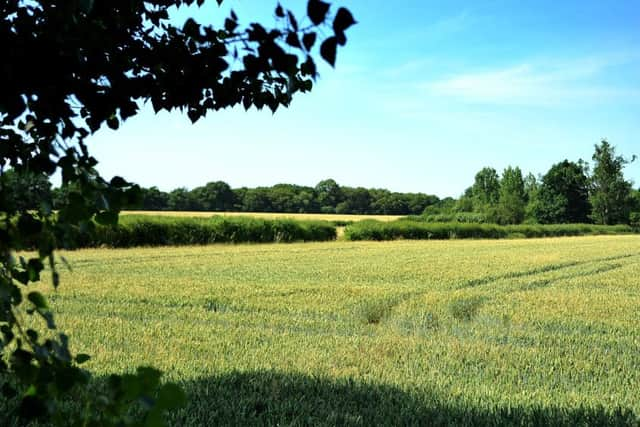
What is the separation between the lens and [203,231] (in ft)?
108

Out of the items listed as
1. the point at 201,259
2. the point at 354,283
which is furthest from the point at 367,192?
the point at 354,283

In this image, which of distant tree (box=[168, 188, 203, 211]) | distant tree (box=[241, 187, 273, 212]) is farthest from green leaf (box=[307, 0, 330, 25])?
distant tree (box=[241, 187, 273, 212])

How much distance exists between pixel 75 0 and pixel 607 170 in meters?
97.8

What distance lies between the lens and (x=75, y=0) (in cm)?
151

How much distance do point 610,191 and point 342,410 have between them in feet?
304

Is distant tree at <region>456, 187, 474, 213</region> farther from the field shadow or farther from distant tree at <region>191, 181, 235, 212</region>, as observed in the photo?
the field shadow

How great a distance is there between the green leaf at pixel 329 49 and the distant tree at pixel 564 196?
99.1 meters

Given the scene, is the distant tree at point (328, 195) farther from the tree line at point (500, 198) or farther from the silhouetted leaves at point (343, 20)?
the silhouetted leaves at point (343, 20)

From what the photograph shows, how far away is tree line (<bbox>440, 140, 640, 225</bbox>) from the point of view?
85.2 m

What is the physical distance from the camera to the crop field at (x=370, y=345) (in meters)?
4.64

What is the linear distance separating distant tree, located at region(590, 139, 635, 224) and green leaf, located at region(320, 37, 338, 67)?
9407 cm

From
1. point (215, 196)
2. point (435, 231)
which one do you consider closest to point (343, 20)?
point (435, 231)

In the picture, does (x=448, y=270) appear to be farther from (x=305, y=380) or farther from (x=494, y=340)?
(x=305, y=380)

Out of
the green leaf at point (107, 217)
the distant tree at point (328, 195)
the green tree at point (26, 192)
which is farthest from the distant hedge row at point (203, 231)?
the distant tree at point (328, 195)
